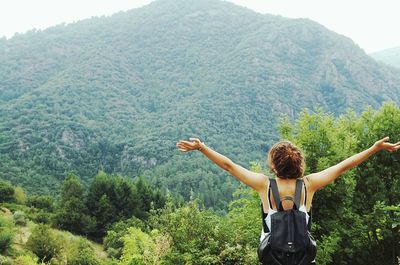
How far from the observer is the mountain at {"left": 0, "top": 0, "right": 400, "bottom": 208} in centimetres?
10875

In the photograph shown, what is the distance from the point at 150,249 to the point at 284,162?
483 inches

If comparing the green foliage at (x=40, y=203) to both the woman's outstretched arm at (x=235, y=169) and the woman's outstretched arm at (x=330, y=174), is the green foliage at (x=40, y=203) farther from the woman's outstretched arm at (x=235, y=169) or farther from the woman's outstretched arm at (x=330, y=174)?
the woman's outstretched arm at (x=330, y=174)

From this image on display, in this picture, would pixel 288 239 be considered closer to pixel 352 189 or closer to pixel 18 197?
pixel 352 189

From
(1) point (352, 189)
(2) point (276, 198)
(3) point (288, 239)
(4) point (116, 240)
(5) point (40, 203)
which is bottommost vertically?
(5) point (40, 203)

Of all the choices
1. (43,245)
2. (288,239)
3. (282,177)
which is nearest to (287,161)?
(282,177)

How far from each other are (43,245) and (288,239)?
29697 mm

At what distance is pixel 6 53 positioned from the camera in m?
200

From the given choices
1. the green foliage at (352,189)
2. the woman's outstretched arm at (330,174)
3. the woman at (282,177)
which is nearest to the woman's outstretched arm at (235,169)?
the woman at (282,177)

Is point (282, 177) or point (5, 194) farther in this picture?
point (5, 194)

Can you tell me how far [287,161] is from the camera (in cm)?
311

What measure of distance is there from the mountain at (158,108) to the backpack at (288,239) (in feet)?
270

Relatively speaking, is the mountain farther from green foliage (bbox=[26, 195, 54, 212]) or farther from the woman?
the woman

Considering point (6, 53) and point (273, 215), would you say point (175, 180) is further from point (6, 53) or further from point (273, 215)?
point (6, 53)

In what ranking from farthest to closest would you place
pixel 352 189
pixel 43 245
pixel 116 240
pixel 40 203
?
1. pixel 40 203
2. pixel 116 240
3. pixel 43 245
4. pixel 352 189
